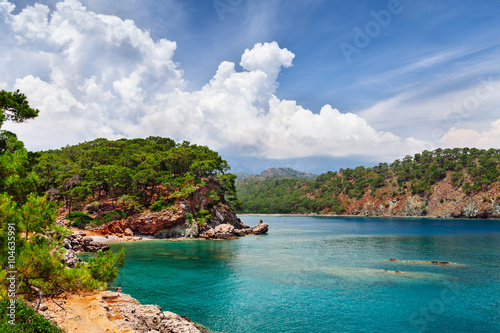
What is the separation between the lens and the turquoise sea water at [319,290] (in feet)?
67.5

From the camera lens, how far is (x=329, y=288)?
28453 millimetres

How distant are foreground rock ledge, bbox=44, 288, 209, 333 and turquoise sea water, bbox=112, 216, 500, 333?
468cm

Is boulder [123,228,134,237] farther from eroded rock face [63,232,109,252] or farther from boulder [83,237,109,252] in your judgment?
boulder [83,237,109,252]

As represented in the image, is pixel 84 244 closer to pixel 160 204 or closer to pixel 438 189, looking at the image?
pixel 160 204

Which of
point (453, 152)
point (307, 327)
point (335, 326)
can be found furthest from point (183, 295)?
point (453, 152)

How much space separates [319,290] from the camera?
2775 centimetres

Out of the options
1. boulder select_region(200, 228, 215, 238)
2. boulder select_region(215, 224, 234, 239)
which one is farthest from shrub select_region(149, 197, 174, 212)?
boulder select_region(215, 224, 234, 239)

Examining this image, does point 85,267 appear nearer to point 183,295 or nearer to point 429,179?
point 183,295

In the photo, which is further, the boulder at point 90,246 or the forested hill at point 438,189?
the forested hill at point 438,189

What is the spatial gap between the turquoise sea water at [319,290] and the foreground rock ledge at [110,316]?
15.3ft

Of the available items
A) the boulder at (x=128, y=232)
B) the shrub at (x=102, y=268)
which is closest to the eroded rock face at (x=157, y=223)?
the boulder at (x=128, y=232)

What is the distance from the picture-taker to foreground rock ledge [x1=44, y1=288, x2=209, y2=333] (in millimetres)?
13016

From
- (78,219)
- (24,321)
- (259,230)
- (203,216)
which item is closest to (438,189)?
(259,230)

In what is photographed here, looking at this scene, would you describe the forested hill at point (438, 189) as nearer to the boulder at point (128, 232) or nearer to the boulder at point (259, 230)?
the boulder at point (259, 230)
